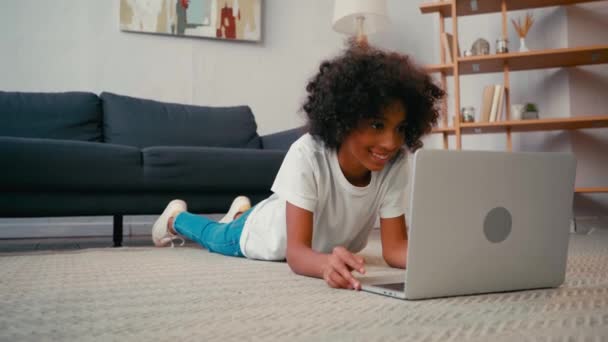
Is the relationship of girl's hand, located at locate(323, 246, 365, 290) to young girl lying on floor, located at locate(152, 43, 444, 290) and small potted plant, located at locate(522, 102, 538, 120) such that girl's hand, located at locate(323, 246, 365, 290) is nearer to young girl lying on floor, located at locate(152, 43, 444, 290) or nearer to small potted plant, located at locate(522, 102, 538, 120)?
young girl lying on floor, located at locate(152, 43, 444, 290)

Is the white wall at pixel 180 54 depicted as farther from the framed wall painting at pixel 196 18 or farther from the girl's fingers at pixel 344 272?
the girl's fingers at pixel 344 272

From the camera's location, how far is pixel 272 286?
955 mm

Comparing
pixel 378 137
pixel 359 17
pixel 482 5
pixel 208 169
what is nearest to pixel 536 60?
pixel 482 5

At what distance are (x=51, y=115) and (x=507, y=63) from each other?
97.5 inches

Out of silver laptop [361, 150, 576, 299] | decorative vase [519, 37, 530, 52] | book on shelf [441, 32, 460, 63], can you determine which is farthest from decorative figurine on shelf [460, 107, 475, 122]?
silver laptop [361, 150, 576, 299]

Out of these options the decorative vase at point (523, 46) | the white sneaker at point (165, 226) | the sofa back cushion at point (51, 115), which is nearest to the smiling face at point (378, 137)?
the white sneaker at point (165, 226)

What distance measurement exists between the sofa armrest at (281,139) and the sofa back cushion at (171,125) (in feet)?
0.28

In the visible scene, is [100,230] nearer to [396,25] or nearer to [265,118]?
[265,118]

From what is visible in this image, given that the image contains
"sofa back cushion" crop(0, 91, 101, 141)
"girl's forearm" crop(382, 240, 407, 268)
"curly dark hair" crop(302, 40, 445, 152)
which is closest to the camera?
"curly dark hair" crop(302, 40, 445, 152)

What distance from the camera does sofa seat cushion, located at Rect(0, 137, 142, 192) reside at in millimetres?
1911

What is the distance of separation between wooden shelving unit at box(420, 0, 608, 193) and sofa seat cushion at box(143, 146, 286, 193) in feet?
4.08

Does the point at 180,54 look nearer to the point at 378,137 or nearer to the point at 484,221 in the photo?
the point at 378,137

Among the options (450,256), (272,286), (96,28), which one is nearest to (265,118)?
(96,28)

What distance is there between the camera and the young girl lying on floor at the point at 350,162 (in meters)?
1.03
